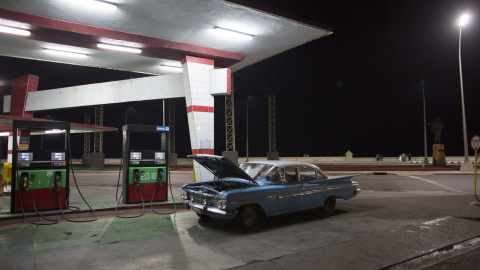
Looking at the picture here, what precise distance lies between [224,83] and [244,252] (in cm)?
Answer: 826

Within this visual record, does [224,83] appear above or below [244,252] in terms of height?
above

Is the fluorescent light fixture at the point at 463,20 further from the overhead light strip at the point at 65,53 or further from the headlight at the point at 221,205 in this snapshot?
the overhead light strip at the point at 65,53

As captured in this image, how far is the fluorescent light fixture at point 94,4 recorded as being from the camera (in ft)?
29.2

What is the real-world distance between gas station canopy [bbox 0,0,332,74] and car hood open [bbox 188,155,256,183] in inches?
194

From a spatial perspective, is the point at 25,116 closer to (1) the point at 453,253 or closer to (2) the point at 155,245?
(2) the point at 155,245

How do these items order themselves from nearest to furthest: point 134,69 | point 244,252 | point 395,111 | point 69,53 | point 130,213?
point 244,252
point 130,213
point 69,53
point 134,69
point 395,111

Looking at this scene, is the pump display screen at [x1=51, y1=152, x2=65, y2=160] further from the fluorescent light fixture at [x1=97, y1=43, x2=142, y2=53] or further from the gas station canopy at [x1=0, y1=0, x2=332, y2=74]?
the fluorescent light fixture at [x1=97, y1=43, x2=142, y2=53]

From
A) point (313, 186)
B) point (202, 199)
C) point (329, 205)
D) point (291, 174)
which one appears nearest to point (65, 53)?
point (202, 199)

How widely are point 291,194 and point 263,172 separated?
953mm

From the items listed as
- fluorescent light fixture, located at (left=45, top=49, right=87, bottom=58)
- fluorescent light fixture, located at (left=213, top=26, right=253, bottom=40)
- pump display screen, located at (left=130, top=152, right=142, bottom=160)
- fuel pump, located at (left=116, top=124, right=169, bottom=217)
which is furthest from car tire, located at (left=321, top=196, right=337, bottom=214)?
fluorescent light fixture, located at (left=45, top=49, right=87, bottom=58)

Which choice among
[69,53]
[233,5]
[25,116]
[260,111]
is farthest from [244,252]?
[260,111]

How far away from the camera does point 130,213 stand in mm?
8672

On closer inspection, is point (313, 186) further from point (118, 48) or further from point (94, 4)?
point (118, 48)

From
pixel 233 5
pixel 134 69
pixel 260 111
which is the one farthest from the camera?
pixel 260 111
